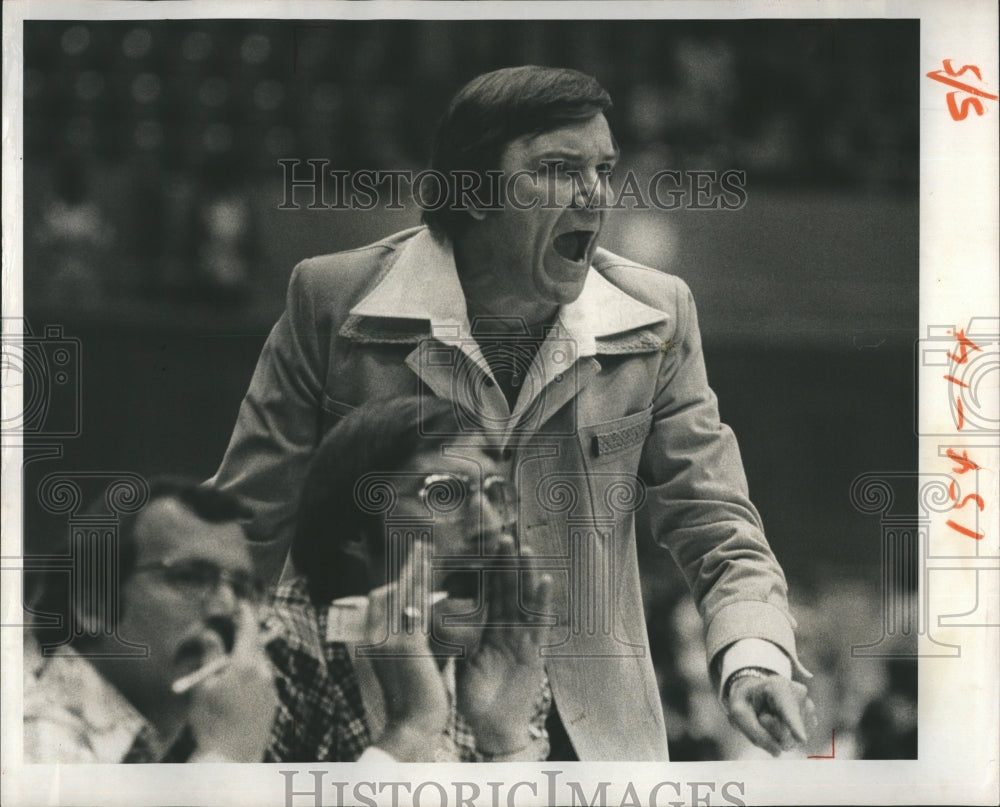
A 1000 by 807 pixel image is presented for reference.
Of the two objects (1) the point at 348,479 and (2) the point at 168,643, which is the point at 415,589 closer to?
(1) the point at 348,479

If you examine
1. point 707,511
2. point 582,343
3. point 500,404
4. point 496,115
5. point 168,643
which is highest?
point 496,115

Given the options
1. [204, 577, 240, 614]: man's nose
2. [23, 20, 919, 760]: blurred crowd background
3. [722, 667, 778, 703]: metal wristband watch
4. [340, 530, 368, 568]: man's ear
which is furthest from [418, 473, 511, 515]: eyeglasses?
[722, 667, 778, 703]: metal wristband watch

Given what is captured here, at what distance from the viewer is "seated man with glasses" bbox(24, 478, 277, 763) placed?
3424 millimetres

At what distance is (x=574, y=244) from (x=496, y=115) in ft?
1.51

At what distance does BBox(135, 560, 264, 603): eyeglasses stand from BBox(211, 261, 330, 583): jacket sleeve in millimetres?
56

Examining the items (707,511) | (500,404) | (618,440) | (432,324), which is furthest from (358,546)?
(707,511)

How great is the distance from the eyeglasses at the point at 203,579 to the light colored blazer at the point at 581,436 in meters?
0.07

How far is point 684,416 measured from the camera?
348cm

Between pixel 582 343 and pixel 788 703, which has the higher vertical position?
pixel 582 343

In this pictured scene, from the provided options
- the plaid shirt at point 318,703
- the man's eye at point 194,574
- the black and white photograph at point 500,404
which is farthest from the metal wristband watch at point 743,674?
the man's eye at point 194,574

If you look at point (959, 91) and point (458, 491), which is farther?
point (959, 91)

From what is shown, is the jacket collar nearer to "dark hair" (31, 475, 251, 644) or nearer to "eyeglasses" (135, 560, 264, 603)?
"dark hair" (31, 475, 251, 644)

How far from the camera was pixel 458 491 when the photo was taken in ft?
11.2

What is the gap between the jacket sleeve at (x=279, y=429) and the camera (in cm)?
343
